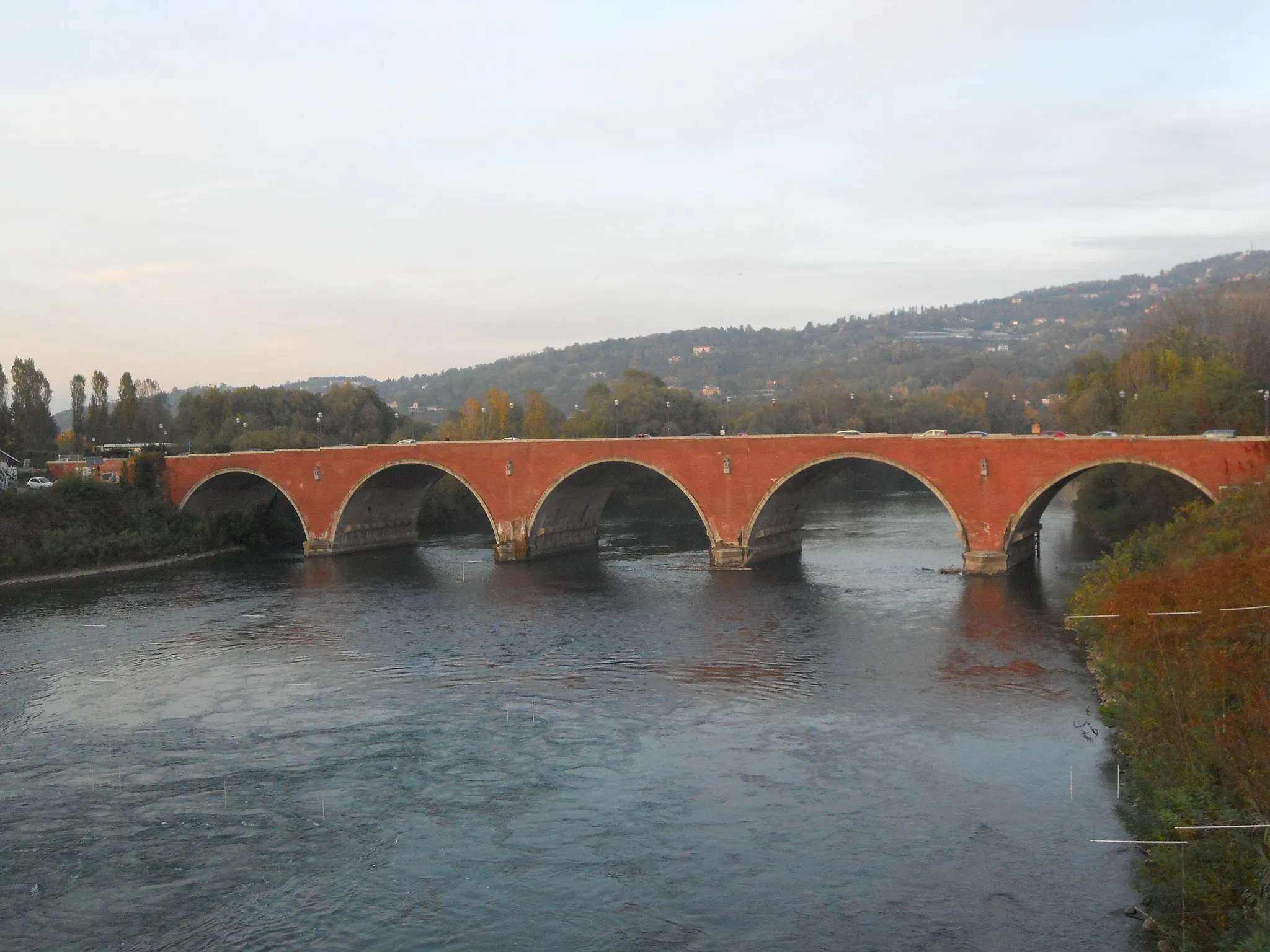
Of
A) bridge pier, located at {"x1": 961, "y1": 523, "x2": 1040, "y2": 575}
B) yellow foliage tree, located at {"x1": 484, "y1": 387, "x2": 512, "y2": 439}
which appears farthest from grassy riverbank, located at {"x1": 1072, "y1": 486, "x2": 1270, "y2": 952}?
yellow foliage tree, located at {"x1": 484, "y1": 387, "x2": 512, "y2": 439}

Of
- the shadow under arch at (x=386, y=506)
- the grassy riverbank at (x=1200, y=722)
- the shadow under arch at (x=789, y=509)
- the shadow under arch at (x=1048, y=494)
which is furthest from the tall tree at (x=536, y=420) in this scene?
the grassy riverbank at (x=1200, y=722)

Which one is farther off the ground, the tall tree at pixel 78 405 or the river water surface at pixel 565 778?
the tall tree at pixel 78 405

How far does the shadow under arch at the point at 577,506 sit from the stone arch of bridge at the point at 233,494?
11708 millimetres

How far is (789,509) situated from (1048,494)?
10233 millimetres

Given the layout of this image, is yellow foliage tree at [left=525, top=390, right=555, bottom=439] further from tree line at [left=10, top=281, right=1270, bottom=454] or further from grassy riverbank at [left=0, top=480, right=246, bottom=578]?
grassy riverbank at [left=0, top=480, right=246, bottom=578]

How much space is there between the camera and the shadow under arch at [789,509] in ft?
135

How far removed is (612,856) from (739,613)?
59.5ft

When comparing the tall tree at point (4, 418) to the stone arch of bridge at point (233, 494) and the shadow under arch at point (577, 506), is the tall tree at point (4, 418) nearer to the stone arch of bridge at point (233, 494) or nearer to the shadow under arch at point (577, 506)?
the stone arch of bridge at point (233, 494)

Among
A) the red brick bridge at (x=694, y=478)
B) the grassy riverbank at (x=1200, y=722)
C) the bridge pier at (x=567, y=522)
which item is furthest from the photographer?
the bridge pier at (x=567, y=522)

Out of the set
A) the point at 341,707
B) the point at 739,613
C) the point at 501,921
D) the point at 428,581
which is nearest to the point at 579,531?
the point at 428,581

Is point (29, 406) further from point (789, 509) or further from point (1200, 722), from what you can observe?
point (1200, 722)

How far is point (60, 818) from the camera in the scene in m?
18.9

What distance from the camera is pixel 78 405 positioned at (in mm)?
77812

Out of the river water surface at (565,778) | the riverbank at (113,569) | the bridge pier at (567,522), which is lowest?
the river water surface at (565,778)
